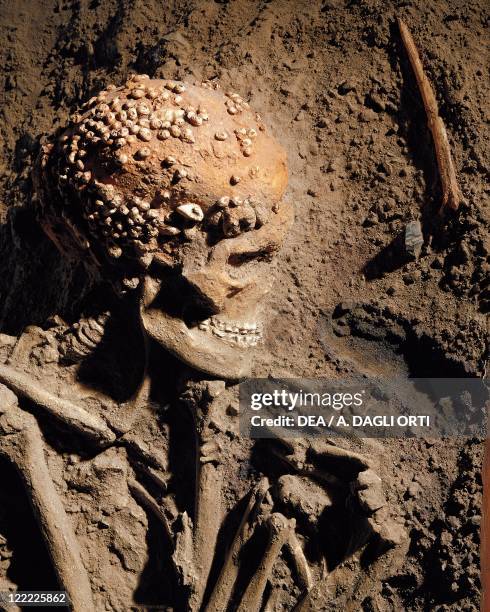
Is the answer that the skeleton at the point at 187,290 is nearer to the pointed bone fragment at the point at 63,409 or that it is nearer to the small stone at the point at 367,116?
the pointed bone fragment at the point at 63,409

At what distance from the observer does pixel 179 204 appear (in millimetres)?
2588

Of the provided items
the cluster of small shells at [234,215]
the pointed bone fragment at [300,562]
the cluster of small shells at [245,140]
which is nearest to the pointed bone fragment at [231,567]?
the pointed bone fragment at [300,562]

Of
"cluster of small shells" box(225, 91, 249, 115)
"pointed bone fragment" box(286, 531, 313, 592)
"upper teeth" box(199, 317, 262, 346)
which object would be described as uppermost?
"cluster of small shells" box(225, 91, 249, 115)

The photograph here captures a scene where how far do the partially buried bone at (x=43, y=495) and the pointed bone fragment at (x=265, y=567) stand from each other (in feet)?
1.80

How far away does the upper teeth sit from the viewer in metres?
2.77

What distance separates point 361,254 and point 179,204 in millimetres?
661

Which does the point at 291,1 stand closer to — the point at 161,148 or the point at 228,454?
the point at 161,148

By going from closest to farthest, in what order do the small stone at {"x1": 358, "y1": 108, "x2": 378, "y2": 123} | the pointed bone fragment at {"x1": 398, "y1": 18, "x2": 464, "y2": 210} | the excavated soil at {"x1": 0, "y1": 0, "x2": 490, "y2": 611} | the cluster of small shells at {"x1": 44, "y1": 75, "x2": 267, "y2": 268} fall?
the cluster of small shells at {"x1": 44, "y1": 75, "x2": 267, "y2": 268} < the excavated soil at {"x1": 0, "y1": 0, "x2": 490, "y2": 611} < the pointed bone fragment at {"x1": 398, "y1": 18, "x2": 464, "y2": 210} < the small stone at {"x1": 358, "y1": 108, "x2": 378, "y2": 123}

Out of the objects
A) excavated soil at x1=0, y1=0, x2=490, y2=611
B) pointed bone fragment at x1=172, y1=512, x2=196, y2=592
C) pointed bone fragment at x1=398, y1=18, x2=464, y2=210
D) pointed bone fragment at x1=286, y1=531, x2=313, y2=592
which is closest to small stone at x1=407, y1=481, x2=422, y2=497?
excavated soil at x1=0, y1=0, x2=490, y2=611

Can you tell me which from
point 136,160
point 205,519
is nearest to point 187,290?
point 136,160

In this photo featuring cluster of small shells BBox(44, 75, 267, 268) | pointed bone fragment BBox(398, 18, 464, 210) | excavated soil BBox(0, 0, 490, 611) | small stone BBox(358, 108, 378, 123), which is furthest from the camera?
small stone BBox(358, 108, 378, 123)

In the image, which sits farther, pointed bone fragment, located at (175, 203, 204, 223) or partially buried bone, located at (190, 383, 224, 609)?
partially buried bone, located at (190, 383, 224, 609)

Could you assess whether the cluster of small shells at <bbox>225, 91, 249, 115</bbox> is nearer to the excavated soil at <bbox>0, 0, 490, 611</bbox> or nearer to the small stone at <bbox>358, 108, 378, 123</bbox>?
the excavated soil at <bbox>0, 0, 490, 611</bbox>

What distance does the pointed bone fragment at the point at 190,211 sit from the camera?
2564 millimetres
